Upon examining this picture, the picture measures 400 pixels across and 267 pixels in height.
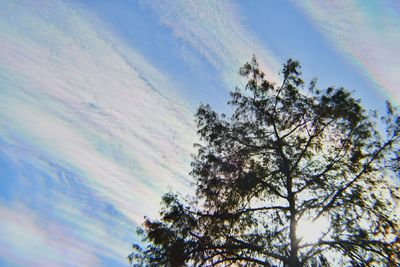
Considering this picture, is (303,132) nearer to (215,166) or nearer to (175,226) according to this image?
(215,166)

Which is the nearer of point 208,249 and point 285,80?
point 208,249

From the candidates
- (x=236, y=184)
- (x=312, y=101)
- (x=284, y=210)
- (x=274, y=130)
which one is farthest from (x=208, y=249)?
(x=312, y=101)

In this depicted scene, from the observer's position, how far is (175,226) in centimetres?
1134

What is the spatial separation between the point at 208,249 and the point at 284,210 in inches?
144

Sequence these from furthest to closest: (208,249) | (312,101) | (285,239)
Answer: (312,101)
(285,239)
(208,249)

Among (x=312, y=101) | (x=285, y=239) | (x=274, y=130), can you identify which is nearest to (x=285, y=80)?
(x=312, y=101)

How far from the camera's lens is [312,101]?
13234 mm

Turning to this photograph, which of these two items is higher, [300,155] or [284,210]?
[300,155]

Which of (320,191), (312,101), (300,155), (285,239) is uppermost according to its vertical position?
(312,101)

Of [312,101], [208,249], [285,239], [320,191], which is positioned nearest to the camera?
[208,249]

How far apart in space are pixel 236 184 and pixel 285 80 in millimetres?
5345

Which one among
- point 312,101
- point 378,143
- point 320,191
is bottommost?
point 320,191

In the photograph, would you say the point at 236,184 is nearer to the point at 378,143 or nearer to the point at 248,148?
the point at 248,148

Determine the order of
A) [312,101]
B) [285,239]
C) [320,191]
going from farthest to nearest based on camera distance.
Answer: [312,101], [320,191], [285,239]
